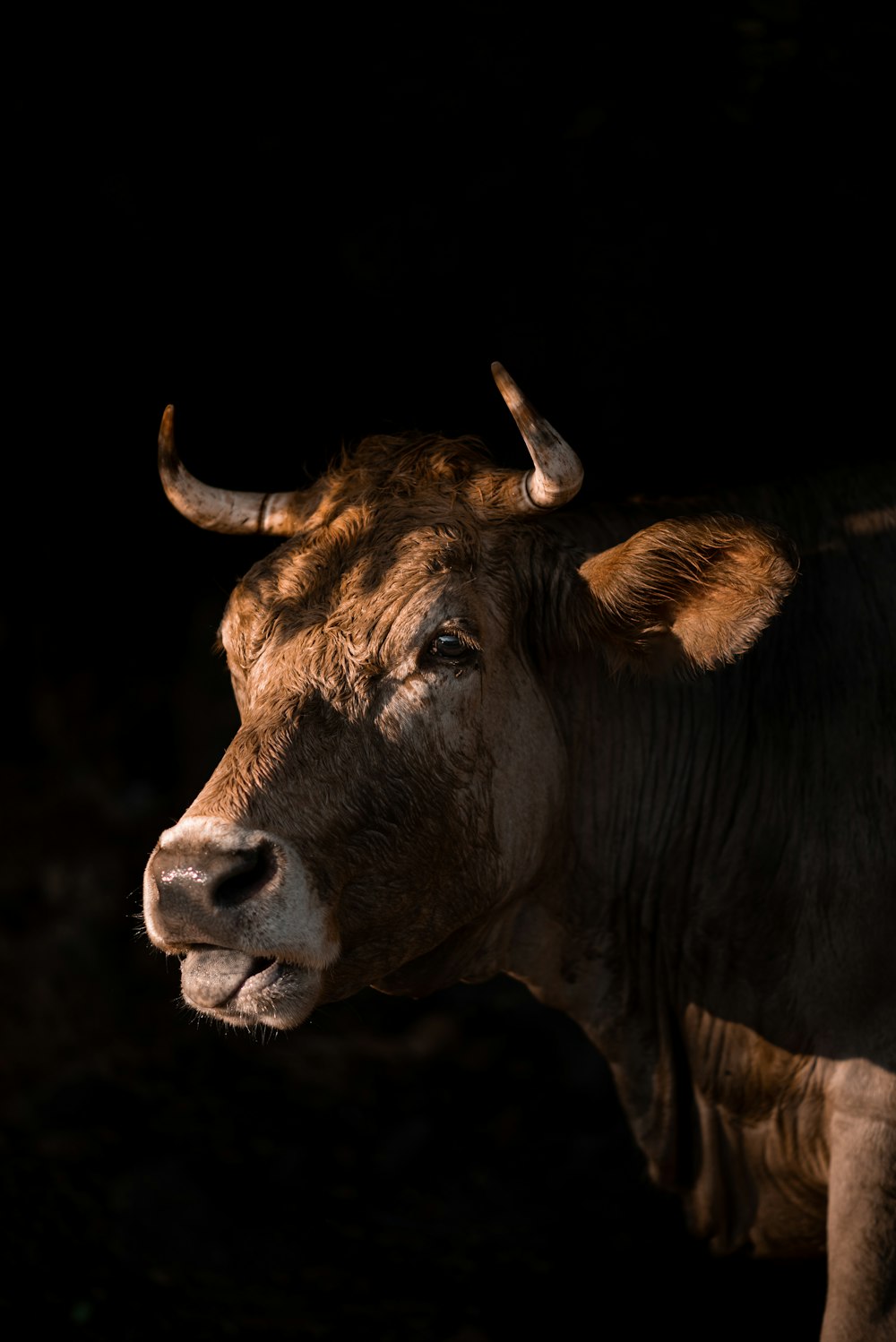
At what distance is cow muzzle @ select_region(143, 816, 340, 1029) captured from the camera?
3.13 meters

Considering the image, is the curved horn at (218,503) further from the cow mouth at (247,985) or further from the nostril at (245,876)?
the cow mouth at (247,985)

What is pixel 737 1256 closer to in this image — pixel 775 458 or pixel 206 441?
pixel 775 458

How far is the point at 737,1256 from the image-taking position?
6367 mm

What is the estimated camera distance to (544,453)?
12.0ft

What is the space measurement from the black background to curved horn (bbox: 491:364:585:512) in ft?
8.95

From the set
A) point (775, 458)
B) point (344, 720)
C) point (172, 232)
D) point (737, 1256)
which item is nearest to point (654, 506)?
point (344, 720)

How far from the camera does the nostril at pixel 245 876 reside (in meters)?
3.12

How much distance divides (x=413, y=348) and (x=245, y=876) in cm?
415

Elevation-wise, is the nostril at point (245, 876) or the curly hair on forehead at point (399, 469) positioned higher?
the curly hair on forehead at point (399, 469)

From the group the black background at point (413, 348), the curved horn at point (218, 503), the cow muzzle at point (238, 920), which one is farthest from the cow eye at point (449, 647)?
the black background at point (413, 348)

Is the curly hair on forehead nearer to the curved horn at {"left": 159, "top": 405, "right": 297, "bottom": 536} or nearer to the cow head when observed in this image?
the cow head

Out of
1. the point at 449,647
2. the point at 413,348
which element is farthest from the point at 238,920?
the point at 413,348

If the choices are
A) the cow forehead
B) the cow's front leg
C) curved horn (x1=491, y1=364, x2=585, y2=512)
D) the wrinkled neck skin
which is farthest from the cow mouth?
the cow's front leg

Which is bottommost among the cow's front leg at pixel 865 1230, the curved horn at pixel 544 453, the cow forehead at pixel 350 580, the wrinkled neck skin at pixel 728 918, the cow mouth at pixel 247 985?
the cow's front leg at pixel 865 1230
